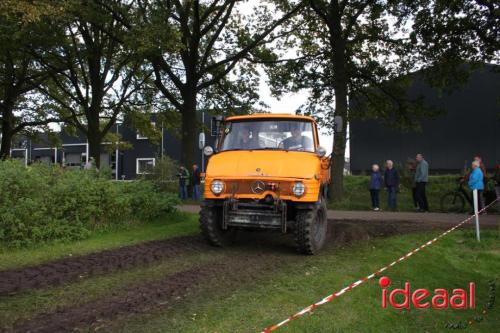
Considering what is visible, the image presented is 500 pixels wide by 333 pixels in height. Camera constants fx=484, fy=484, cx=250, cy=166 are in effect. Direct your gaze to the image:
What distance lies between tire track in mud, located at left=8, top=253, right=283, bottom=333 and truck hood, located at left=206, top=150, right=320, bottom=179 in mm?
1539

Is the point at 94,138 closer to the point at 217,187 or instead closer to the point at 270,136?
the point at 270,136

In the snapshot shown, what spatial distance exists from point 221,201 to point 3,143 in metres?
25.0

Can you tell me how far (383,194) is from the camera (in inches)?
853

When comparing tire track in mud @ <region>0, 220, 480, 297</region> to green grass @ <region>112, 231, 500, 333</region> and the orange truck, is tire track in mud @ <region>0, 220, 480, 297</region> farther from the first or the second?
green grass @ <region>112, 231, 500, 333</region>

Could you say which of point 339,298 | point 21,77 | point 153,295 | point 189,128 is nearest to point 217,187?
point 153,295

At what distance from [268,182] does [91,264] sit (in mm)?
3304

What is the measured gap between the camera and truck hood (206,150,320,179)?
873 centimetres

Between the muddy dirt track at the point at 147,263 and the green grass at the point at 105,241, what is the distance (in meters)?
0.47

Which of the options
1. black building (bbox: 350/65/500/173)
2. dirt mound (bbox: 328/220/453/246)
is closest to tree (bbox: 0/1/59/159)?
dirt mound (bbox: 328/220/453/246)

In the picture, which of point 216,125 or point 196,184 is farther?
point 196,184

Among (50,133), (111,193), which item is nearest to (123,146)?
(50,133)

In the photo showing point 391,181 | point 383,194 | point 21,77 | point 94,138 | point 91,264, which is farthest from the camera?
point 21,77

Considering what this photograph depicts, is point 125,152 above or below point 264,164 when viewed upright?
above

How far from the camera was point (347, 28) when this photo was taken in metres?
19.4
